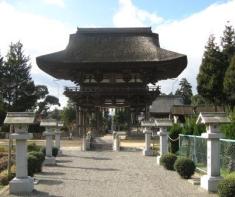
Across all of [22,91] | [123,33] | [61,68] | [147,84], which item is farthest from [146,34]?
[22,91]

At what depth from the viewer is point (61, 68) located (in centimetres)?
4481

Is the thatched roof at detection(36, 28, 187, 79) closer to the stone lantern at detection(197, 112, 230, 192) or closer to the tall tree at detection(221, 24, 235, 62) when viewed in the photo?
the tall tree at detection(221, 24, 235, 62)

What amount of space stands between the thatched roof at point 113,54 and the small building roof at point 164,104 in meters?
27.8

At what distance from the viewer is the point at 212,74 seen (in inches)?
1992

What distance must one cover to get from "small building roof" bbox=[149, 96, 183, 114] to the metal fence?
5478 cm

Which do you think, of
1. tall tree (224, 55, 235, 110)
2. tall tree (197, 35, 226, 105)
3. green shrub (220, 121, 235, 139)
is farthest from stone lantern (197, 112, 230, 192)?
tall tree (197, 35, 226, 105)

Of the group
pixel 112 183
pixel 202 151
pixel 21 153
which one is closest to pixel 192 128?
pixel 202 151

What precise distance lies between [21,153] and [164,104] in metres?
66.6

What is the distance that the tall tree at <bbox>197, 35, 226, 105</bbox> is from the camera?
5031 centimetres

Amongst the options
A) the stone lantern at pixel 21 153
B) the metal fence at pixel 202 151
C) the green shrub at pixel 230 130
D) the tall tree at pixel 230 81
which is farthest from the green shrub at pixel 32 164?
the tall tree at pixel 230 81

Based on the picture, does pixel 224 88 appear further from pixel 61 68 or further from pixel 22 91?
pixel 22 91

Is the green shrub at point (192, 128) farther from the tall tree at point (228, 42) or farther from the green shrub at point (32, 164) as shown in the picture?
the tall tree at point (228, 42)

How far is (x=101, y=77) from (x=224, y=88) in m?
11.9

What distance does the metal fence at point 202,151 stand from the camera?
47.8 feet
